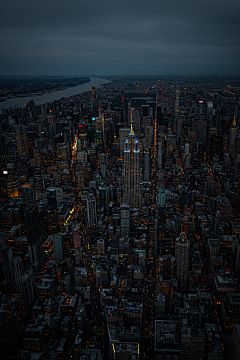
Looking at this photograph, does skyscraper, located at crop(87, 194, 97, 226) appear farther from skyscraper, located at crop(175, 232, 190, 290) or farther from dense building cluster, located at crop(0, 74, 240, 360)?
skyscraper, located at crop(175, 232, 190, 290)

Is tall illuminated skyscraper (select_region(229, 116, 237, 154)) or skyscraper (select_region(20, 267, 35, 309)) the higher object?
tall illuminated skyscraper (select_region(229, 116, 237, 154))

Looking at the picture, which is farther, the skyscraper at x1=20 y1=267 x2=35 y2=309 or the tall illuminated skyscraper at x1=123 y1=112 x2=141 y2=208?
the tall illuminated skyscraper at x1=123 y1=112 x2=141 y2=208

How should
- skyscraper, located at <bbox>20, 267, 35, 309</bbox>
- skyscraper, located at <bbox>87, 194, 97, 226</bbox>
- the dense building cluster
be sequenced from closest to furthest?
the dense building cluster < skyscraper, located at <bbox>20, 267, 35, 309</bbox> < skyscraper, located at <bbox>87, 194, 97, 226</bbox>

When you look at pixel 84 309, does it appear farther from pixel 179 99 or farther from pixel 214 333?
pixel 179 99

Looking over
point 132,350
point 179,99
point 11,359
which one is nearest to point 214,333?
point 132,350

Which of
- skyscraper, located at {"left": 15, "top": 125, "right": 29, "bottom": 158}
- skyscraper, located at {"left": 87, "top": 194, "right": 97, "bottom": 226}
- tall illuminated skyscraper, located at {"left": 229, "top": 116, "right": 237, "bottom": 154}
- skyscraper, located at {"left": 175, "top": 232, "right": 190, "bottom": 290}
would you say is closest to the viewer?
skyscraper, located at {"left": 175, "top": 232, "right": 190, "bottom": 290}

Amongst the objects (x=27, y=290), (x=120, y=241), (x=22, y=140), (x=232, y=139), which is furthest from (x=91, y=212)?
(x=232, y=139)

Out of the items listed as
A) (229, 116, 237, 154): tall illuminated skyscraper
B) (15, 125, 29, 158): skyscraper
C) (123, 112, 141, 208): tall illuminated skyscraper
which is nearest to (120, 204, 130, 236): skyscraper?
(123, 112, 141, 208): tall illuminated skyscraper
